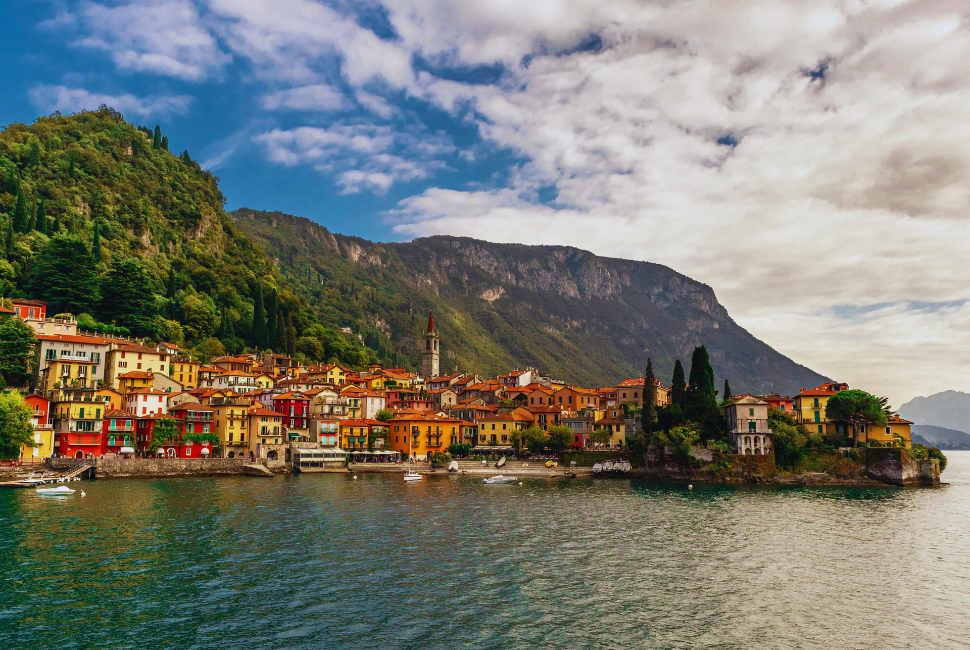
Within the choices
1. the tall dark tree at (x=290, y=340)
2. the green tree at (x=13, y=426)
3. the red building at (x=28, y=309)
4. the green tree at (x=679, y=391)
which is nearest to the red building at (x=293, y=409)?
the green tree at (x=13, y=426)

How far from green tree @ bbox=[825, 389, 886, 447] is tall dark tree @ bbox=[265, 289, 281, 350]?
109 meters

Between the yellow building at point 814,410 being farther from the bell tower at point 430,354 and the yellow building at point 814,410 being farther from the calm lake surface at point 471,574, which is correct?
the bell tower at point 430,354

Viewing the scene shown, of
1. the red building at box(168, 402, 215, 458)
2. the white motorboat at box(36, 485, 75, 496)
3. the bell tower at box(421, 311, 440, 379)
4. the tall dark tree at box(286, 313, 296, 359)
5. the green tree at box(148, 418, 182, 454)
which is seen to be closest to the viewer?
the white motorboat at box(36, 485, 75, 496)

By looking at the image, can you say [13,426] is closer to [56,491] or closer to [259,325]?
[56,491]

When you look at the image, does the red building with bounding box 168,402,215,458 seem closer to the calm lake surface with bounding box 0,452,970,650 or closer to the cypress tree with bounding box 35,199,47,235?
the calm lake surface with bounding box 0,452,970,650

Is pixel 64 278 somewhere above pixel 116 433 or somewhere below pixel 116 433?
above

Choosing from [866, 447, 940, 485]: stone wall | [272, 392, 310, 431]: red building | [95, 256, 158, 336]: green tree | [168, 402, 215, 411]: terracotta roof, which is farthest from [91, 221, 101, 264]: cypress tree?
[866, 447, 940, 485]: stone wall

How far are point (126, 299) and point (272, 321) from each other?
33610mm

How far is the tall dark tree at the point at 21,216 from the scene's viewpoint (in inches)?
4606

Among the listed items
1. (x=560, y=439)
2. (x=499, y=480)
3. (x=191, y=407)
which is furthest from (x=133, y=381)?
(x=560, y=439)

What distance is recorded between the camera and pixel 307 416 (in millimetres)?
105250

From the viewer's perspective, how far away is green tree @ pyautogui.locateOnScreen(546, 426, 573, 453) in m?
102

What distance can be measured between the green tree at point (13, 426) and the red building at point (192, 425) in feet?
62.9

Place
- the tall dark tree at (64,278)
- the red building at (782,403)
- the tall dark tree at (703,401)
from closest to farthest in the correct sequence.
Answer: the tall dark tree at (703,401) < the red building at (782,403) < the tall dark tree at (64,278)
